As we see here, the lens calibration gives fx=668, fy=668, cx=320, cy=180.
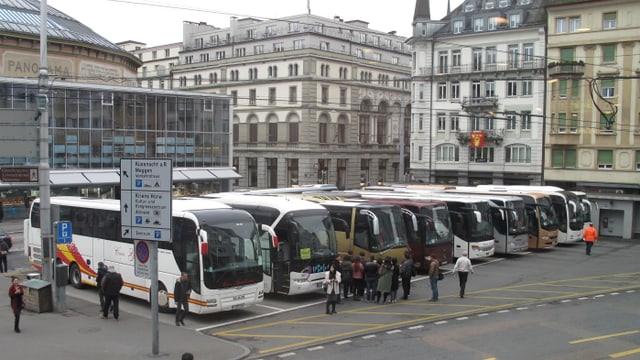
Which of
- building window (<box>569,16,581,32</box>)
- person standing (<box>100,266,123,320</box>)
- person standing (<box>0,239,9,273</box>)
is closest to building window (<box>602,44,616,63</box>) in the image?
building window (<box>569,16,581,32</box>)

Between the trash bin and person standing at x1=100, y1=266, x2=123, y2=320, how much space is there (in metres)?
2.03

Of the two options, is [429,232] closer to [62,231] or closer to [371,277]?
[371,277]

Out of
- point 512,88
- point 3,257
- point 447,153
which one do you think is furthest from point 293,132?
point 3,257

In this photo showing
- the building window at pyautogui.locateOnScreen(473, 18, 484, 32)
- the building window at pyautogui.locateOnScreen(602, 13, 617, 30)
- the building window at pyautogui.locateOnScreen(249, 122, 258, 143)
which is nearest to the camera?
the building window at pyautogui.locateOnScreen(602, 13, 617, 30)

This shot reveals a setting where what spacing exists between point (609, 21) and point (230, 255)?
41.4 metres

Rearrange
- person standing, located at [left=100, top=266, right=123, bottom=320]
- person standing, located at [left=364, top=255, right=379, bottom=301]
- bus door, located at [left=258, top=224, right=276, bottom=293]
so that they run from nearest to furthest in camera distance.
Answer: person standing, located at [left=100, top=266, right=123, bottom=320]
bus door, located at [left=258, top=224, right=276, bottom=293]
person standing, located at [left=364, top=255, right=379, bottom=301]

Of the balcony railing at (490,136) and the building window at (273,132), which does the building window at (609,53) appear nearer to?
the balcony railing at (490,136)

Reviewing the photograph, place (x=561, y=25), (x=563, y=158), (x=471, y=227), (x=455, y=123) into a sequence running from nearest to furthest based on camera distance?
(x=471, y=227), (x=561, y=25), (x=563, y=158), (x=455, y=123)

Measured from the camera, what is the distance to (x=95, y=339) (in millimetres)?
16891

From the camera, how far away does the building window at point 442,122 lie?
5994cm

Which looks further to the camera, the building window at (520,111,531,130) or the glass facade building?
the building window at (520,111,531,130)

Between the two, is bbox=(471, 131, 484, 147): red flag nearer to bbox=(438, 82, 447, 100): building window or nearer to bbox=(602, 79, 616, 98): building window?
bbox=(438, 82, 447, 100): building window

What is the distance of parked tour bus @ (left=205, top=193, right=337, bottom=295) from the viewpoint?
21812 mm

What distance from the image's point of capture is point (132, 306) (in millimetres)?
21547
